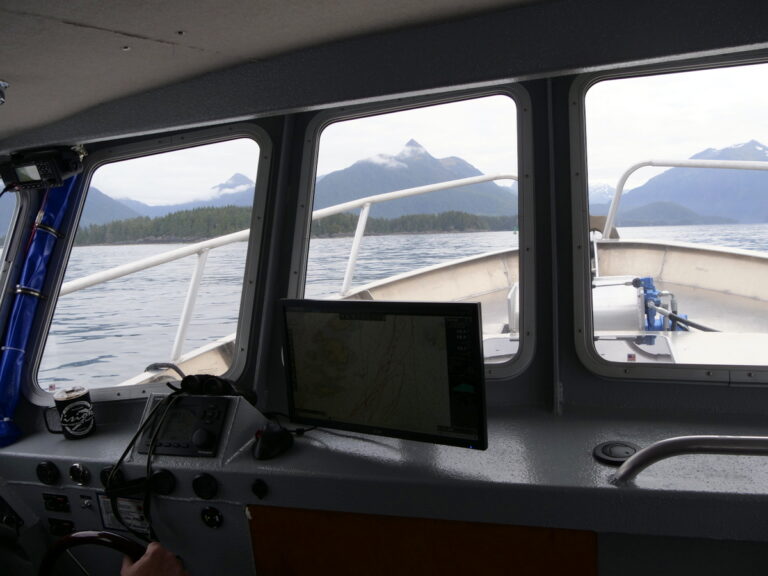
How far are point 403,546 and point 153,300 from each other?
1.54 metres

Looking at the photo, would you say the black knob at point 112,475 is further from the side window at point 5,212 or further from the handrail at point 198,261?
the side window at point 5,212

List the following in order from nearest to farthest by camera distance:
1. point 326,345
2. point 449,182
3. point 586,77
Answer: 1. point 326,345
2. point 586,77
3. point 449,182

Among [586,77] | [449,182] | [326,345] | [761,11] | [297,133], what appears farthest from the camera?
[297,133]

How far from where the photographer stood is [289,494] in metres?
1.63

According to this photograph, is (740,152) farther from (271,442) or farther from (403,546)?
(271,442)

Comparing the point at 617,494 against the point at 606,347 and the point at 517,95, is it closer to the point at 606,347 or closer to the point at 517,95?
the point at 606,347

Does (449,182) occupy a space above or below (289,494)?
above

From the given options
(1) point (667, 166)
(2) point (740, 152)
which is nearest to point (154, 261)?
(1) point (667, 166)

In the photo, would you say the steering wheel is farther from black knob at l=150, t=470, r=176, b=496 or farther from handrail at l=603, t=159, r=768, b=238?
handrail at l=603, t=159, r=768, b=238

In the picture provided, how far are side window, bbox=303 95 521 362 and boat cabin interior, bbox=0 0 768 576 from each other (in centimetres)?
1

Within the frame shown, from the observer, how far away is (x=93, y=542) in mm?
1435

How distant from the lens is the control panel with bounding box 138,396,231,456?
5.83 feet

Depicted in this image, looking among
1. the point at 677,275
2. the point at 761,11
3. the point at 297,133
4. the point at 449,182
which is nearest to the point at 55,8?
the point at 297,133

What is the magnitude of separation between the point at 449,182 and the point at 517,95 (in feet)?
1.26
